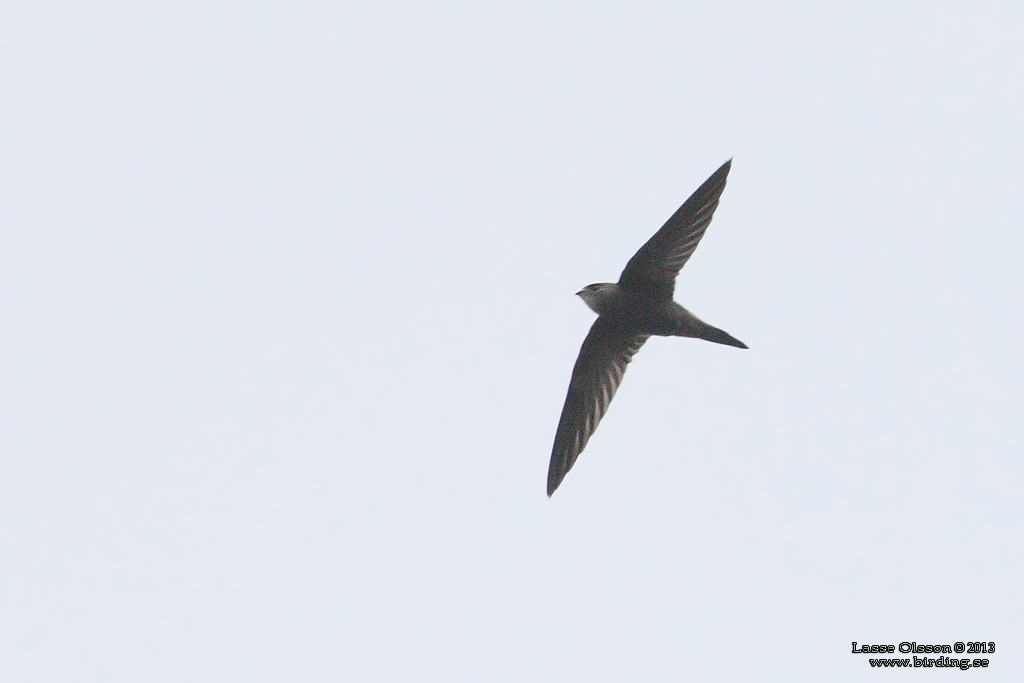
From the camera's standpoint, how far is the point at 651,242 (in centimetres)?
827

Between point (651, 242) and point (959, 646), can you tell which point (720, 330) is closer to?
point (651, 242)

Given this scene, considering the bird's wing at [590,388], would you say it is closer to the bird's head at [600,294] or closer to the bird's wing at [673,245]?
the bird's head at [600,294]

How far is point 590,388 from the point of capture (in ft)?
29.2

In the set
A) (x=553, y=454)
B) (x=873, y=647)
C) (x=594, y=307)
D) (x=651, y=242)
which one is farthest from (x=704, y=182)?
(x=873, y=647)

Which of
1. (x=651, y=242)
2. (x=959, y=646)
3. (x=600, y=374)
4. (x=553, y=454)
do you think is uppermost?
(x=651, y=242)

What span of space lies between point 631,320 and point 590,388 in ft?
2.11

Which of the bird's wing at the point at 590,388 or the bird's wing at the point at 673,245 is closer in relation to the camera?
the bird's wing at the point at 673,245

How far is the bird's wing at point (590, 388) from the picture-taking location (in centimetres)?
880

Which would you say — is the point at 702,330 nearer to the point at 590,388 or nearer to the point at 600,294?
the point at 600,294

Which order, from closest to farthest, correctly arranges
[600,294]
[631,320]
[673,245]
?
[673,245], [600,294], [631,320]

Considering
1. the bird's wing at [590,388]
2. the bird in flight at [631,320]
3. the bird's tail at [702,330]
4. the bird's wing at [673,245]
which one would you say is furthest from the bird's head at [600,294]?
the bird's tail at [702,330]

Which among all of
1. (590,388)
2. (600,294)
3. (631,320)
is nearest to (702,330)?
(631,320)

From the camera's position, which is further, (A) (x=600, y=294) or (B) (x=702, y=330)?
(A) (x=600, y=294)

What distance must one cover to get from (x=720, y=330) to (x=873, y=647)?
2.29m
